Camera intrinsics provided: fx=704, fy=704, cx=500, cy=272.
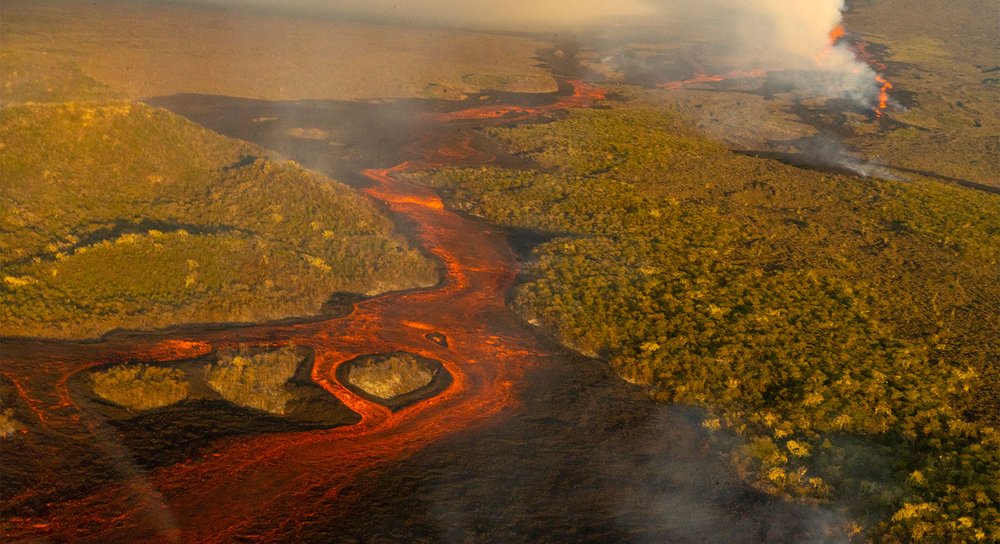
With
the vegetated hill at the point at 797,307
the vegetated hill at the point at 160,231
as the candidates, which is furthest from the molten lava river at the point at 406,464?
the vegetated hill at the point at 797,307

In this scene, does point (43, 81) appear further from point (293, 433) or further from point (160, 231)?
point (293, 433)

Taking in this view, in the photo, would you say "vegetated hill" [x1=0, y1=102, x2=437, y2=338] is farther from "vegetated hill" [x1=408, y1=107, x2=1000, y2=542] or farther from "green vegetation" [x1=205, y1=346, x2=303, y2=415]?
"vegetated hill" [x1=408, y1=107, x2=1000, y2=542]

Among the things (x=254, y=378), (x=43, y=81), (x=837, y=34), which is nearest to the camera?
(x=254, y=378)

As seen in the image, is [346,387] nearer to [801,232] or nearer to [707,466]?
[707,466]

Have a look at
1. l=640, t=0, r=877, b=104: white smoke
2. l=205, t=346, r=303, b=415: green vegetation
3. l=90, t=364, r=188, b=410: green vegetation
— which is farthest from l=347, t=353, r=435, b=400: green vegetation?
l=640, t=0, r=877, b=104: white smoke

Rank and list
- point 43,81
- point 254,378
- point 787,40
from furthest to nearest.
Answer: point 787,40
point 43,81
point 254,378

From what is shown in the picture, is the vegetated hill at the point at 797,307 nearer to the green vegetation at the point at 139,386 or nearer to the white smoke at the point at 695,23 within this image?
the green vegetation at the point at 139,386

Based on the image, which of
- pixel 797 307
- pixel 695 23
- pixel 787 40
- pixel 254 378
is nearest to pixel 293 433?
pixel 254 378
